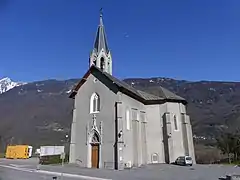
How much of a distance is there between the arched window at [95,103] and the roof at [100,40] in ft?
36.8

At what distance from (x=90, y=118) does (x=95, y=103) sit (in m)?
2.10

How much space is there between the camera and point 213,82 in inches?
7721

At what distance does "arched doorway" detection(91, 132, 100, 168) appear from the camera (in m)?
33.8

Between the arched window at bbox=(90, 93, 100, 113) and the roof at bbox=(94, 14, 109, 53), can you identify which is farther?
the roof at bbox=(94, 14, 109, 53)

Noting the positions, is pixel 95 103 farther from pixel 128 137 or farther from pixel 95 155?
pixel 95 155

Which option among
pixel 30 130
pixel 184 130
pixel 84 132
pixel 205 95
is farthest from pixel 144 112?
pixel 205 95

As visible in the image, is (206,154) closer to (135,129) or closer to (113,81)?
(135,129)

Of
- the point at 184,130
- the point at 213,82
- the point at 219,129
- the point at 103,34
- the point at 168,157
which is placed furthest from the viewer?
the point at 213,82

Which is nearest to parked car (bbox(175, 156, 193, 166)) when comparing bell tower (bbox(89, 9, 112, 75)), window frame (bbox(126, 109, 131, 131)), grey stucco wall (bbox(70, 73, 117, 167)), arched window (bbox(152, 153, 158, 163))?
arched window (bbox(152, 153, 158, 163))

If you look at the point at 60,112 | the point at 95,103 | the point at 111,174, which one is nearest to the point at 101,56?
the point at 95,103

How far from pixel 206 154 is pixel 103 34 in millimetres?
35706

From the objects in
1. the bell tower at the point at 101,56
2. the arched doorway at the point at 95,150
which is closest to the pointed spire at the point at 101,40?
the bell tower at the point at 101,56

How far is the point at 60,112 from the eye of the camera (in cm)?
14700

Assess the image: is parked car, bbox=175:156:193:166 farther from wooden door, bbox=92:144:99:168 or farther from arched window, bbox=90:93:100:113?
arched window, bbox=90:93:100:113
